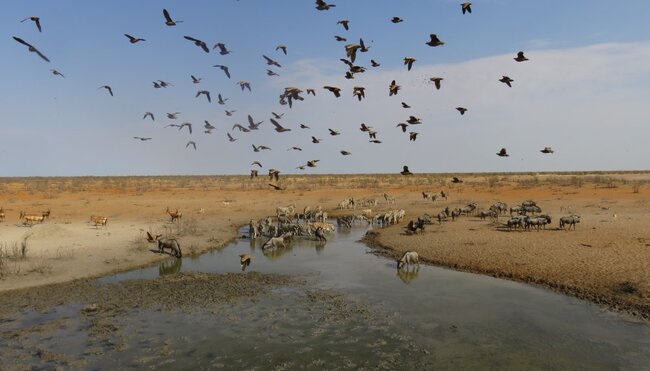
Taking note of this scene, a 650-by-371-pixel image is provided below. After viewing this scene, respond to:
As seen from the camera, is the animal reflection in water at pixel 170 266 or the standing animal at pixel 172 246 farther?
the standing animal at pixel 172 246

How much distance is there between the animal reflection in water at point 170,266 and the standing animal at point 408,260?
412 inches

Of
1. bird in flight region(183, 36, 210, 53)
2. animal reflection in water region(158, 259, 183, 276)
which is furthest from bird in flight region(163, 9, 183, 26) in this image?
animal reflection in water region(158, 259, 183, 276)

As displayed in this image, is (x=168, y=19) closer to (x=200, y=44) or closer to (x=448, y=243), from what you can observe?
(x=200, y=44)

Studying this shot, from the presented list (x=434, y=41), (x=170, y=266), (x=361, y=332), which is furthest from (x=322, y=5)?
(x=170, y=266)

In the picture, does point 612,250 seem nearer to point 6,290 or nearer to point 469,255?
point 469,255

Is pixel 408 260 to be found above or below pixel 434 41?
below

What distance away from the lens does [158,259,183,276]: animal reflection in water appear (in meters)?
21.0

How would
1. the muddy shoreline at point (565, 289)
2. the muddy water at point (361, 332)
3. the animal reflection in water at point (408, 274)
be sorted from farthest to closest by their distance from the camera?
the animal reflection in water at point (408, 274) → the muddy shoreline at point (565, 289) → the muddy water at point (361, 332)

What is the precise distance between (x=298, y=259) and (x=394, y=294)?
7.77 metres

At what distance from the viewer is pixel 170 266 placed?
22312 millimetres

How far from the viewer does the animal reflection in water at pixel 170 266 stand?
2105 centimetres

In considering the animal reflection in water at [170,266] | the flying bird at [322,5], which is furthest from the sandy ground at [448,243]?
the flying bird at [322,5]

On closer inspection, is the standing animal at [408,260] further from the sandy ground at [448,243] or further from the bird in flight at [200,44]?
the bird in flight at [200,44]

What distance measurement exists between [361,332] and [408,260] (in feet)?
28.9
